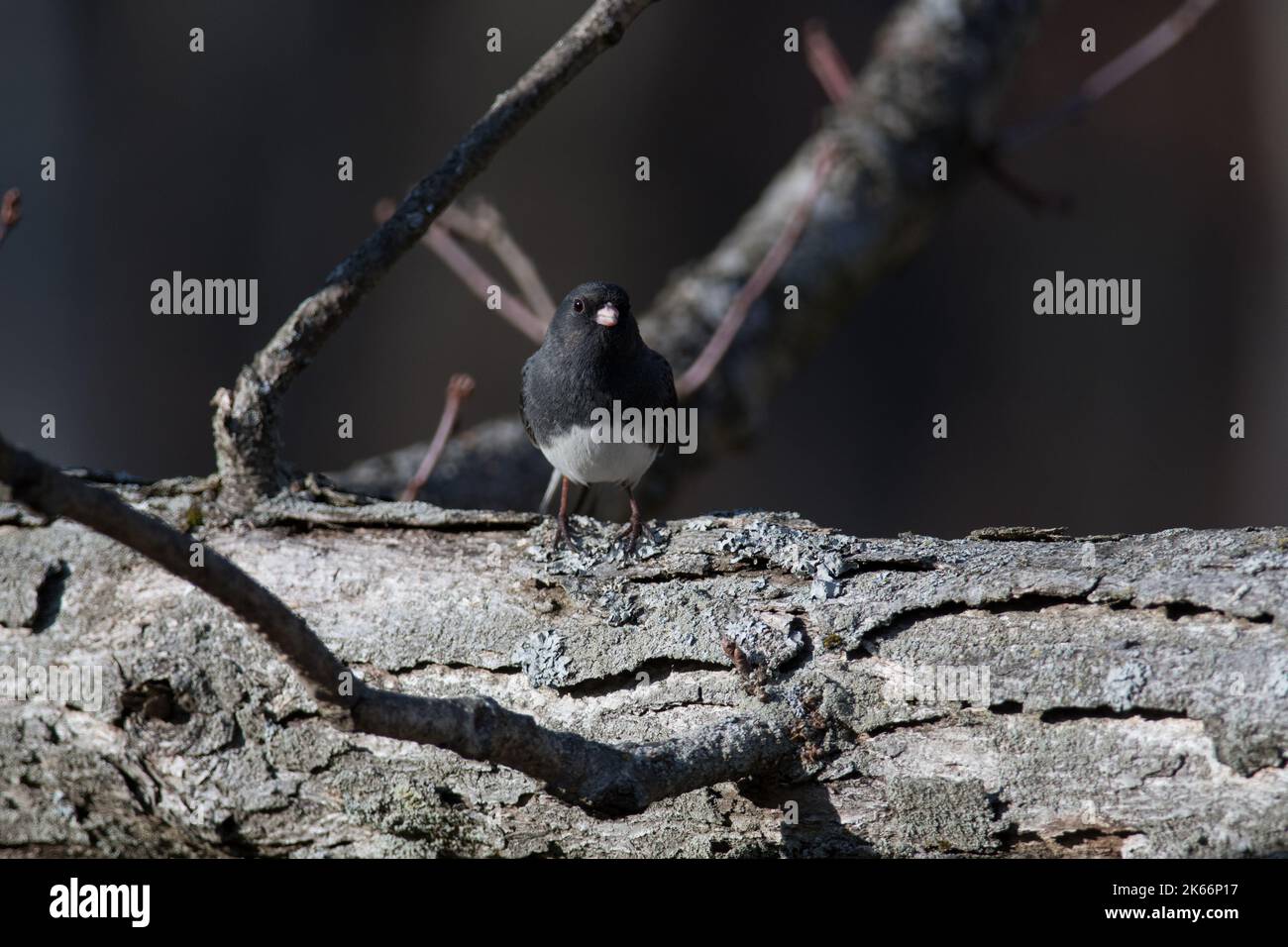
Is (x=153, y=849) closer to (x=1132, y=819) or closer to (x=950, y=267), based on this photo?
(x=1132, y=819)

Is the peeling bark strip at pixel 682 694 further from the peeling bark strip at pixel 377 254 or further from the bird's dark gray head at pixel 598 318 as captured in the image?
the bird's dark gray head at pixel 598 318

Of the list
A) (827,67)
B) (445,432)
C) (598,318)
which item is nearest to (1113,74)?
(827,67)

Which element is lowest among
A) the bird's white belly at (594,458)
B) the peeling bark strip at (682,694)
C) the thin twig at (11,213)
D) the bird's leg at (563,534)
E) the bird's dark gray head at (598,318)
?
the peeling bark strip at (682,694)

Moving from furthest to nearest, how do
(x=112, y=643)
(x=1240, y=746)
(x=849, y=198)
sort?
(x=849, y=198) → (x=112, y=643) → (x=1240, y=746)

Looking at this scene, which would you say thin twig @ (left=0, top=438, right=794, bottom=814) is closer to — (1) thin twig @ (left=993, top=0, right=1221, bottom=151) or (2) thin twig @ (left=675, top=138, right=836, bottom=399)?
(2) thin twig @ (left=675, top=138, right=836, bottom=399)

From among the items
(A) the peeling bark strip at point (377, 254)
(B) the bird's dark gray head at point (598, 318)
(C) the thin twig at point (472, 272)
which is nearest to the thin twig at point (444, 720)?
(A) the peeling bark strip at point (377, 254)

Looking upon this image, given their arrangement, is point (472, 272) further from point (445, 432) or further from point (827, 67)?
point (827, 67)

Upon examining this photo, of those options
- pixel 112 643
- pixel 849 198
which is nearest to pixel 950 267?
pixel 849 198
